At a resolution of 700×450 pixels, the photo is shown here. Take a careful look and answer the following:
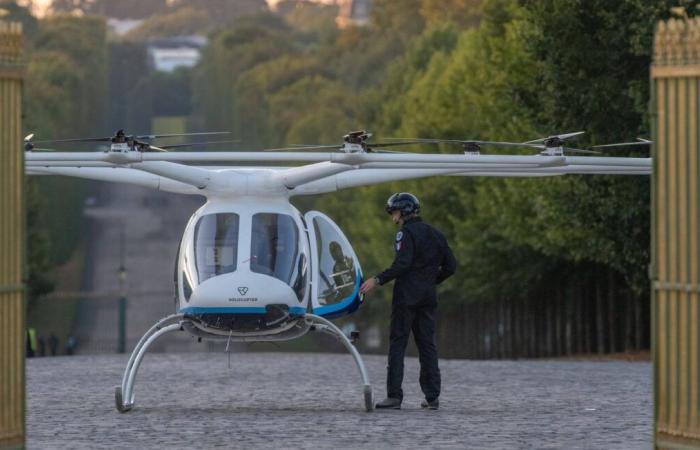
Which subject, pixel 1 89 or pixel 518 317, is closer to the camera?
pixel 1 89

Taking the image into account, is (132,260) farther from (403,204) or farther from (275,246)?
(403,204)

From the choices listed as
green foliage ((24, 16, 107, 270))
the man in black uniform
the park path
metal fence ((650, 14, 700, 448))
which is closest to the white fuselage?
the man in black uniform

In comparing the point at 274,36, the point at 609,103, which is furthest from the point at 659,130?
A: the point at 274,36

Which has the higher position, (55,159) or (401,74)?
(401,74)

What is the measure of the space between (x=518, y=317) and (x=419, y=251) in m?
38.7

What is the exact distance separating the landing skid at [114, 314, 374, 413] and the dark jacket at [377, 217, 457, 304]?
0.86 metres

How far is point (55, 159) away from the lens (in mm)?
17281

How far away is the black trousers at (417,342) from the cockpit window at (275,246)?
1258mm

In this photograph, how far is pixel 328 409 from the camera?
18.9m

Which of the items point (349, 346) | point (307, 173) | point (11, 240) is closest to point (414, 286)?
point (349, 346)

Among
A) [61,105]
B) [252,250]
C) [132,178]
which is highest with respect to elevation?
[61,105]

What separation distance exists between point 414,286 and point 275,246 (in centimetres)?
160

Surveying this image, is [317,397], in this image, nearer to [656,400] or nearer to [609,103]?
[656,400]

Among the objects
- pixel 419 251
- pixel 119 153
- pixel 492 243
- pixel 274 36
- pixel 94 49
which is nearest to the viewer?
pixel 119 153
